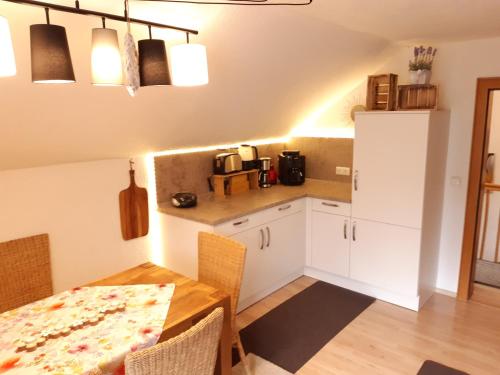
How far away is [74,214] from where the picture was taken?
→ 281cm

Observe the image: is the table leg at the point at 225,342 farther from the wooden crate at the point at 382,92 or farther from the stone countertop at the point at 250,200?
the wooden crate at the point at 382,92

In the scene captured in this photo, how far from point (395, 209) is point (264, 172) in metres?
1.37

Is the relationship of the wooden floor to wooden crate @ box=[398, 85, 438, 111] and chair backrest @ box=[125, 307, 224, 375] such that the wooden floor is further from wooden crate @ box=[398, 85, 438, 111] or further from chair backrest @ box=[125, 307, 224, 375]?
wooden crate @ box=[398, 85, 438, 111]

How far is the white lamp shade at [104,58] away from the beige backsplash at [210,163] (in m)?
1.90

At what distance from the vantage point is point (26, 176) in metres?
2.53

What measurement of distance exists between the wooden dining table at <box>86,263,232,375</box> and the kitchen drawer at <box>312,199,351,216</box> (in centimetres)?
179

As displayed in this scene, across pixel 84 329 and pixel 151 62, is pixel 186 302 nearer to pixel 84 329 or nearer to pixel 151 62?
pixel 84 329

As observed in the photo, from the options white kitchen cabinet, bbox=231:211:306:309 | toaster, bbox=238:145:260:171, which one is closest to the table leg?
white kitchen cabinet, bbox=231:211:306:309

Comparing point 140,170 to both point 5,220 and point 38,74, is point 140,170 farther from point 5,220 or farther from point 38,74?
point 38,74

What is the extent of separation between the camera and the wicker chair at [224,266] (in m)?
2.26

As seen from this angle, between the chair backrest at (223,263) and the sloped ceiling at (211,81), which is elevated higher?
the sloped ceiling at (211,81)

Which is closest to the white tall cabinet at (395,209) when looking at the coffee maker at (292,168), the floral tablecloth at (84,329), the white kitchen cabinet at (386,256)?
the white kitchen cabinet at (386,256)

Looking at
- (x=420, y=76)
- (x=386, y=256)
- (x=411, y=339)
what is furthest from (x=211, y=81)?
(x=411, y=339)

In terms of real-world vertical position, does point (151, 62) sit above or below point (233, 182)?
above
